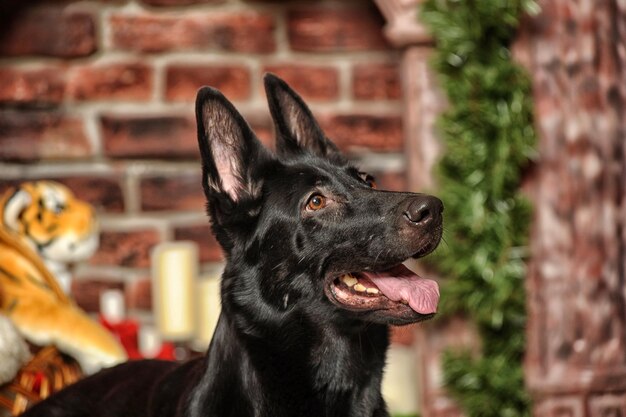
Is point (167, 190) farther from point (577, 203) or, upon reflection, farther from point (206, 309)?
point (577, 203)

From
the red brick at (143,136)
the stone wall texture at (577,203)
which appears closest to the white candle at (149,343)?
the red brick at (143,136)

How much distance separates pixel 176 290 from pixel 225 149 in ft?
3.02

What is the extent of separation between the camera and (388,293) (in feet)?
4.83

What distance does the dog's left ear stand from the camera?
68.5 inches

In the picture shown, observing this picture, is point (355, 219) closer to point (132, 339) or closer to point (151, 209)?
point (132, 339)

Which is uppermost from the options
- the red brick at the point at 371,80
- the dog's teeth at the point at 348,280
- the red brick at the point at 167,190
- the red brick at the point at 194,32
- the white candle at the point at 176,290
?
the red brick at the point at 194,32

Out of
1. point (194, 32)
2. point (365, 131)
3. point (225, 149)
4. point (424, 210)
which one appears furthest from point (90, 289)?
point (424, 210)

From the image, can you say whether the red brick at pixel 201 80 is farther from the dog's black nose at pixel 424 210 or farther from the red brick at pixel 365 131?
the dog's black nose at pixel 424 210

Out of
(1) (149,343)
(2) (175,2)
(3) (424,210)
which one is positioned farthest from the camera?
(2) (175,2)

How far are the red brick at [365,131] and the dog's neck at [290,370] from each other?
4.04ft

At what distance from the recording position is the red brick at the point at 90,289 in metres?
2.74

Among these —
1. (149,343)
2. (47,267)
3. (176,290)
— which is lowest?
(149,343)

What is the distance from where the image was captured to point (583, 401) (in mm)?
2354

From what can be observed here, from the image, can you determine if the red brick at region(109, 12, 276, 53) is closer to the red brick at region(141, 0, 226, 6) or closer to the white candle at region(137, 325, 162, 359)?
the red brick at region(141, 0, 226, 6)
